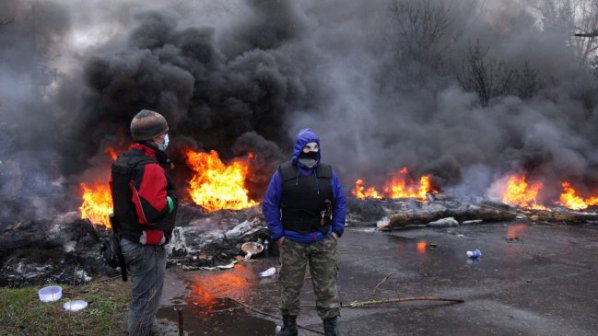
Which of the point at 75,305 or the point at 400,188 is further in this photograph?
the point at 400,188

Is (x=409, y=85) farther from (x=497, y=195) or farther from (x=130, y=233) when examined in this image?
(x=130, y=233)

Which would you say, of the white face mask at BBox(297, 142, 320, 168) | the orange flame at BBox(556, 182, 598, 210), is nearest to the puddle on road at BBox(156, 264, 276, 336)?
the white face mask at BBox(297, 142, 320, 168)

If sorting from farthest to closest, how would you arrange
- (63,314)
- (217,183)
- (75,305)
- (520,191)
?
(520,191) < (217,183) < (75,305) < (63,314)

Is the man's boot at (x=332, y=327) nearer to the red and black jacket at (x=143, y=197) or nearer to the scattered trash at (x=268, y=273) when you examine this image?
the red and black jacket at (x=143, y=197)

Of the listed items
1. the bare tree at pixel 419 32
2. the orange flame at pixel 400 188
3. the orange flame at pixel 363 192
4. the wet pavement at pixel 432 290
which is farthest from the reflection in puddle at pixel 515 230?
the bare tree at pixel 419 32

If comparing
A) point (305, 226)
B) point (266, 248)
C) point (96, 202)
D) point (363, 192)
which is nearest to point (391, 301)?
point (305, 226)

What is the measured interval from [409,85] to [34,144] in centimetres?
1647

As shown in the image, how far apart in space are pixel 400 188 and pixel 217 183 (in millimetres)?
A: 6335

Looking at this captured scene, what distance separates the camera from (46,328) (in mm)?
4180

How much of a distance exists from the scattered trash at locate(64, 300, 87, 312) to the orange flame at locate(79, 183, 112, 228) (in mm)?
5502

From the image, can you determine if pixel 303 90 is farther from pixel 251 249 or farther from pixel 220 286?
pixel 220 286

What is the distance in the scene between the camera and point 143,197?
337cm

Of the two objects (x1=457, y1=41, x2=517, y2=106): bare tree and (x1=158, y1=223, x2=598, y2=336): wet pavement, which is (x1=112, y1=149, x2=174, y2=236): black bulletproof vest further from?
(x1=457, y1=41, x2=517, y2=106): bare tree

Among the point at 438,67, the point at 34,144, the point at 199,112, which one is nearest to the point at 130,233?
the point at 199,112
